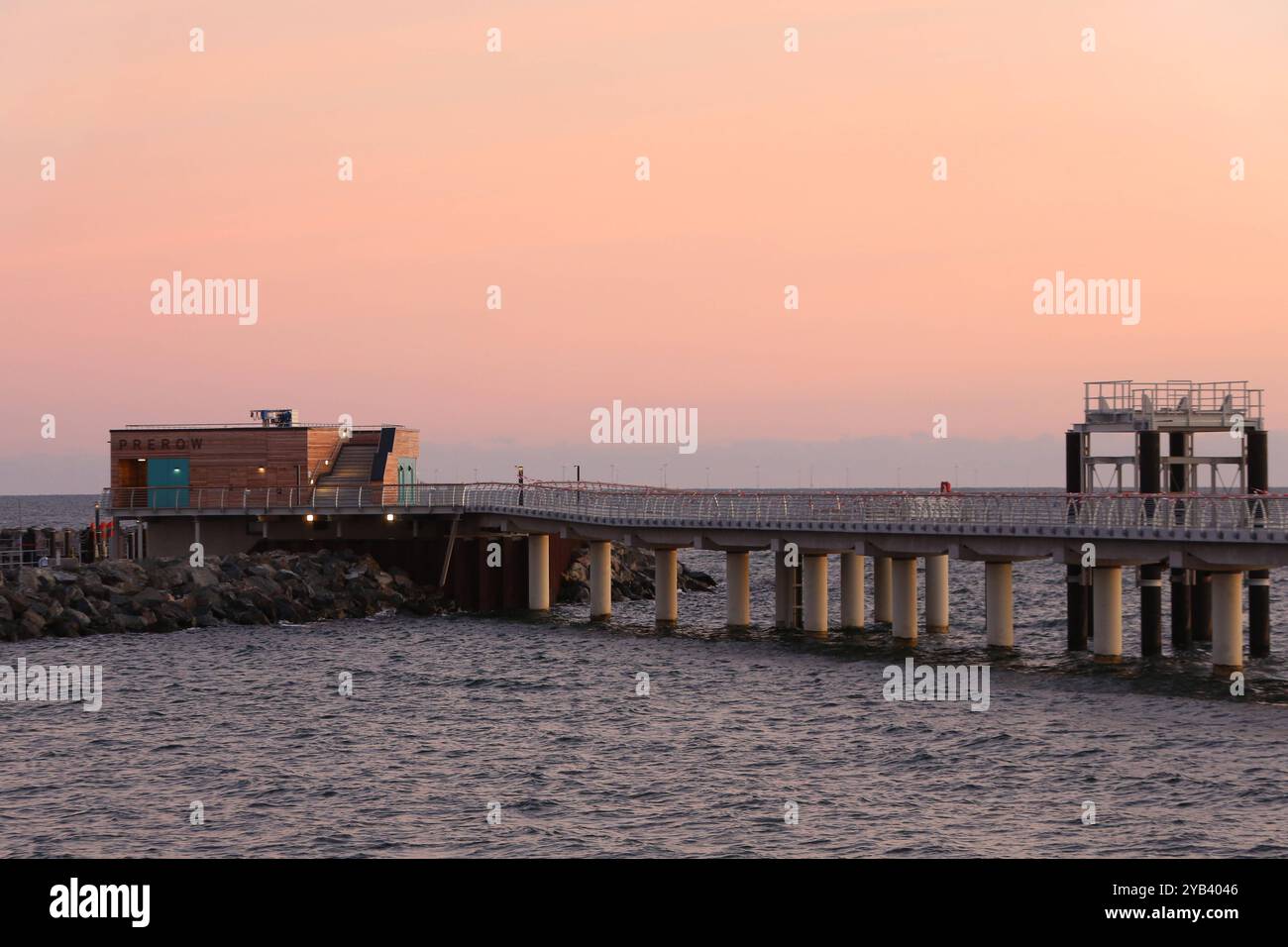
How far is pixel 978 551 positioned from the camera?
52.6 meters

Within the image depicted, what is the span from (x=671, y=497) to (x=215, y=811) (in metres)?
38.6

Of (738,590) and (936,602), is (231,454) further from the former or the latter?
(936,602)

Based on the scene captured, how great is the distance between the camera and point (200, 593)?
6731 cm

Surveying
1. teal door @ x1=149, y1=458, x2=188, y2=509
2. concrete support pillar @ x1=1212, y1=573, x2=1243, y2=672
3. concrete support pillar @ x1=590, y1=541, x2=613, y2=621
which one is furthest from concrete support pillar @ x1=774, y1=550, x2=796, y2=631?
teal door @ x1=149, y1=458, x2=188, y2=509

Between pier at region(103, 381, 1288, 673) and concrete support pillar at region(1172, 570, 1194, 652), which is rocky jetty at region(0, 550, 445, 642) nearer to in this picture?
pier at region(103, 381, 1288, 673)

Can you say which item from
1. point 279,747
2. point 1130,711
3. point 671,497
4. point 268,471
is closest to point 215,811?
point 279,747

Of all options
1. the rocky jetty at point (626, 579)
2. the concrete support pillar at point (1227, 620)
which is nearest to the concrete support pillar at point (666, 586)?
the rocky jetty at point (626, 579)

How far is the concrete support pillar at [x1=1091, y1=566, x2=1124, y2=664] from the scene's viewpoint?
5022 cm

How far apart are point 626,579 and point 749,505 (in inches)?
934

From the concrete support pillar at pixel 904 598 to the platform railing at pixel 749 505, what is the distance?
2212mm

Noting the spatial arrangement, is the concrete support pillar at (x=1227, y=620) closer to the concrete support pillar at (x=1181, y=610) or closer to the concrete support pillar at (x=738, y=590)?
the concrete support pillar at (x=1181, y=610)

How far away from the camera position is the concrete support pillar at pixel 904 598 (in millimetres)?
58062

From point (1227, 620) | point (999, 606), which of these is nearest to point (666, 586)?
point (999, 606)

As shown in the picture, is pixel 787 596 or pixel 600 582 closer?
pixel 787 596
